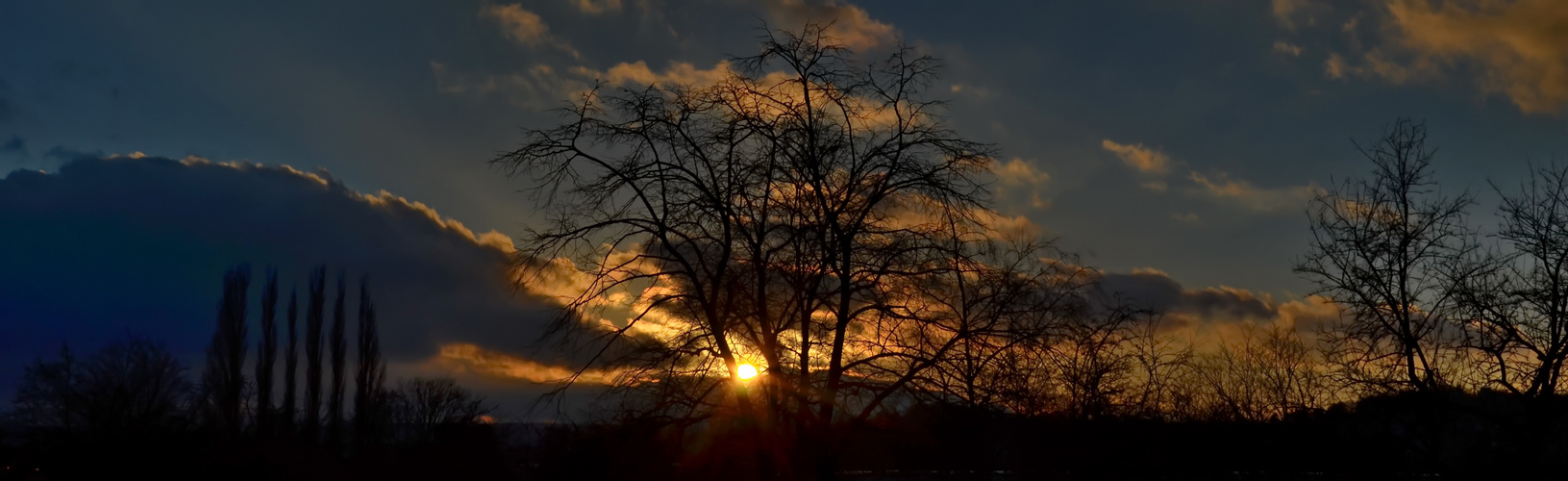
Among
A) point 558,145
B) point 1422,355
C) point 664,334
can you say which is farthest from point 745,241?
point 1422,355

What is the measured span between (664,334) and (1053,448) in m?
12.4

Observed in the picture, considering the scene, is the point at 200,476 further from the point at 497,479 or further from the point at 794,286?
the point at 794,286

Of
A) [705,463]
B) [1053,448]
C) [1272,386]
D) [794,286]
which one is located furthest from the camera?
[1272,386]

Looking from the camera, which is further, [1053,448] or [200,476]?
[1053,448]

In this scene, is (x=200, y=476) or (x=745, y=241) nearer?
(x=745, y=241)

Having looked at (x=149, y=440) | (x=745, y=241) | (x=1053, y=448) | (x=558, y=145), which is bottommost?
(x=1053, y=448)

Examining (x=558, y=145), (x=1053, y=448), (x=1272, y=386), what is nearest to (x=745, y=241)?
(x=558, y=145)

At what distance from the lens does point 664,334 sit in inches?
604

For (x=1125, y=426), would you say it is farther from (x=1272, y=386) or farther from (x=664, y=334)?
(x=664, y=334)

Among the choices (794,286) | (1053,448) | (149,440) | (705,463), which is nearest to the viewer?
(794,286)

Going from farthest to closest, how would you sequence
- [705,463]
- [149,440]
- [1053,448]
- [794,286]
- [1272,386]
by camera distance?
[1272,386]
[1053,448]
[149,440]
[705,463]
[794,286]

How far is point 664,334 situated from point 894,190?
3961 mm

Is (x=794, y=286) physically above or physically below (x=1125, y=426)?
above

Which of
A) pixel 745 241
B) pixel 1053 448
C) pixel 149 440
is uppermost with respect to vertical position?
pixel 745 241
